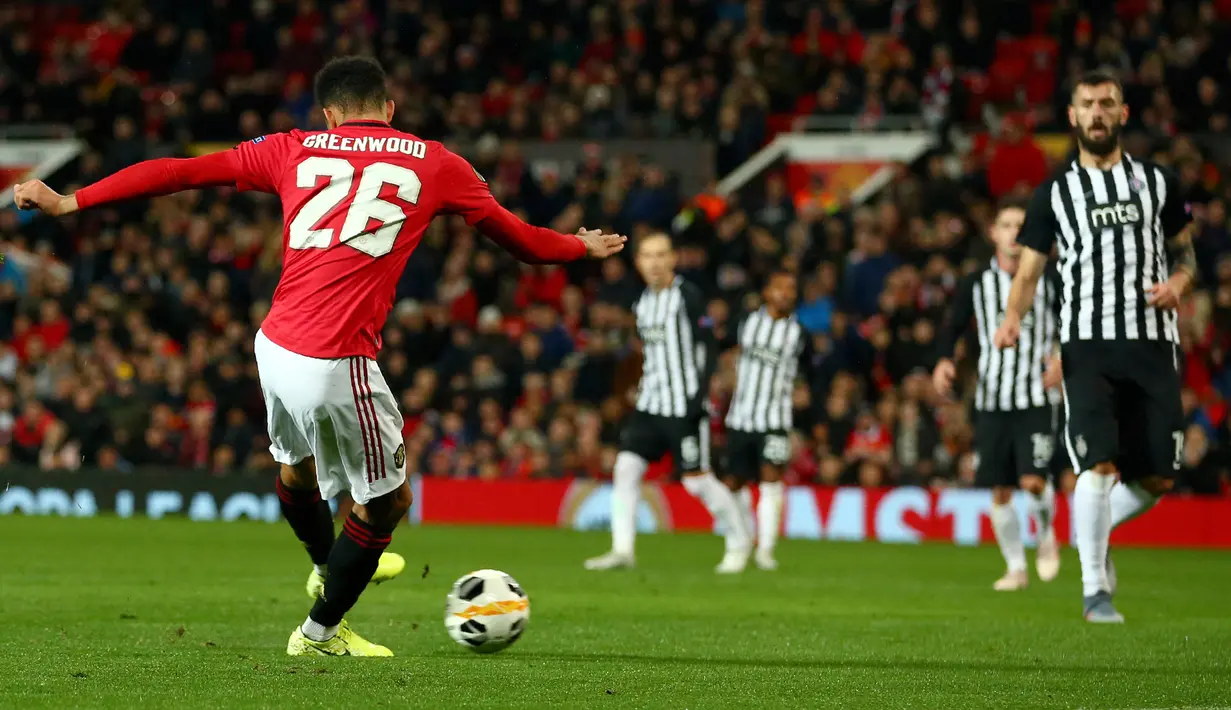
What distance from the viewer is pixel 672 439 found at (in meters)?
12.9

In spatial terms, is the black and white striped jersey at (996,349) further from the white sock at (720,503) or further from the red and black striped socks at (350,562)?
the red and black striped socks at (350,562)

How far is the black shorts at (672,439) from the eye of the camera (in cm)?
1283

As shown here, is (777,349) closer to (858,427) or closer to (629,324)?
(858,427)

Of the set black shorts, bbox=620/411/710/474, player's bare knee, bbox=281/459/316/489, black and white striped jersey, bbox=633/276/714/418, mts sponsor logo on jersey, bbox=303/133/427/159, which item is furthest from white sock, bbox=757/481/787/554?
mts sponsor logo on jersey, bbox=303/133/427/159

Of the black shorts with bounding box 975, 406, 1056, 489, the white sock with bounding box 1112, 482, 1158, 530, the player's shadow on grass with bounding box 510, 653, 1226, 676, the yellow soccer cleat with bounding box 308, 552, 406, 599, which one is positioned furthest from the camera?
the black shorts with bounding box 975, 406, 1056, 489

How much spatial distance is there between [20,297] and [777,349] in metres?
12.5

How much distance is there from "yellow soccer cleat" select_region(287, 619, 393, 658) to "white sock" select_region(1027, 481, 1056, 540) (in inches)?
254

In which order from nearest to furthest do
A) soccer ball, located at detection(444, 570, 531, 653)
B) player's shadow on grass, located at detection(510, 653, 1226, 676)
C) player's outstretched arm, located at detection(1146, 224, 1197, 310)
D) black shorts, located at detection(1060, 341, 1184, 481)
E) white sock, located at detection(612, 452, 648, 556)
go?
player's shadow on grass, located at detection(510, 653, 1226, 676) < soccer ball, located at detection(444, 570, 531, 653) < player's outstretched arm, located at detection(1146, 224, 1197, 310) < black shorts, located at detection(1060, 341, 1184, 481) < white sock, located at detection(612, 452, 648, 556)

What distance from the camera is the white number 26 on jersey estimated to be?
6391 mm

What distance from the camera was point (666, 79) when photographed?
2289cm

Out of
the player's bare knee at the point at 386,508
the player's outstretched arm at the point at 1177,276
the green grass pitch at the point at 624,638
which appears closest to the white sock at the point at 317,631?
the green grass pitch at the point at 624,638

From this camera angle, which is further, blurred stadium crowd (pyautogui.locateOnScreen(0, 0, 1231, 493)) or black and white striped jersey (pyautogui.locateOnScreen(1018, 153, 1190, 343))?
blurred stadium crowd (pyautogui.locateOnScreen(0, 0, 1231, 493))

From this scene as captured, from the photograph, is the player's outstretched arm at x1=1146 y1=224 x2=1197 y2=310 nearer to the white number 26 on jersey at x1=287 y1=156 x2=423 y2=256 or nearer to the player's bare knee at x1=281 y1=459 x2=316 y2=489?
the white number 26 on jersey at x1=287 y1=156 x2=423 y2=256

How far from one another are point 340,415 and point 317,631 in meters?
0.90
